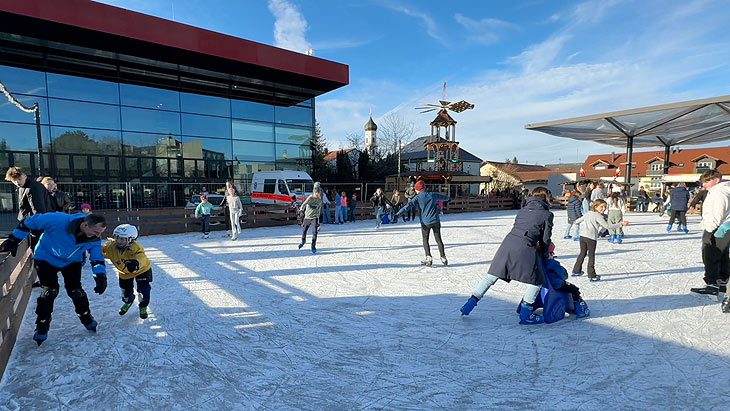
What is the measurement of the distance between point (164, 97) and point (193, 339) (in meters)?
17.4

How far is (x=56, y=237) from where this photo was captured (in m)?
3.10

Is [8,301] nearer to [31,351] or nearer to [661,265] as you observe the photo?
[31,351]

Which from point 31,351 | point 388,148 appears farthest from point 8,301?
point 388,148

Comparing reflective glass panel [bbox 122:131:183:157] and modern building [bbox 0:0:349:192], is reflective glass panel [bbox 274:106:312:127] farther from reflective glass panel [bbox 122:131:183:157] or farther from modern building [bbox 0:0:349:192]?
reflective glass panel [bbox 122:131:183:157]

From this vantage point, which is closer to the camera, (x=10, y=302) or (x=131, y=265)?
(x=10, y=302)

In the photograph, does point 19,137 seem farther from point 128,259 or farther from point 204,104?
point 128,259

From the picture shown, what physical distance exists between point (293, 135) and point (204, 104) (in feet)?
16.5

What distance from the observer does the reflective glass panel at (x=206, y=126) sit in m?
17.8

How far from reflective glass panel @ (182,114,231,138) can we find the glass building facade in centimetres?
5

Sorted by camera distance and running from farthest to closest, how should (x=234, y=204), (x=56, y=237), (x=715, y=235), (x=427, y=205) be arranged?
(x=234, y=204) → (x=427, y=205) → (x=715, y=235) → (x=56, y=237)

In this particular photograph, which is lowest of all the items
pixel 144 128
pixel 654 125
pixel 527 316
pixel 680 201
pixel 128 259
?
pixel 527 316

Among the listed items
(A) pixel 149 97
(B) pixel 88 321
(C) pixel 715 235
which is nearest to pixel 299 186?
(A) pixel 149 97

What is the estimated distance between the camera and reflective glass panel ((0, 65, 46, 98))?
13.8 metres

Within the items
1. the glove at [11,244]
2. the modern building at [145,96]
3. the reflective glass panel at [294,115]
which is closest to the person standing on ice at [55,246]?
the glove at [11,244]
